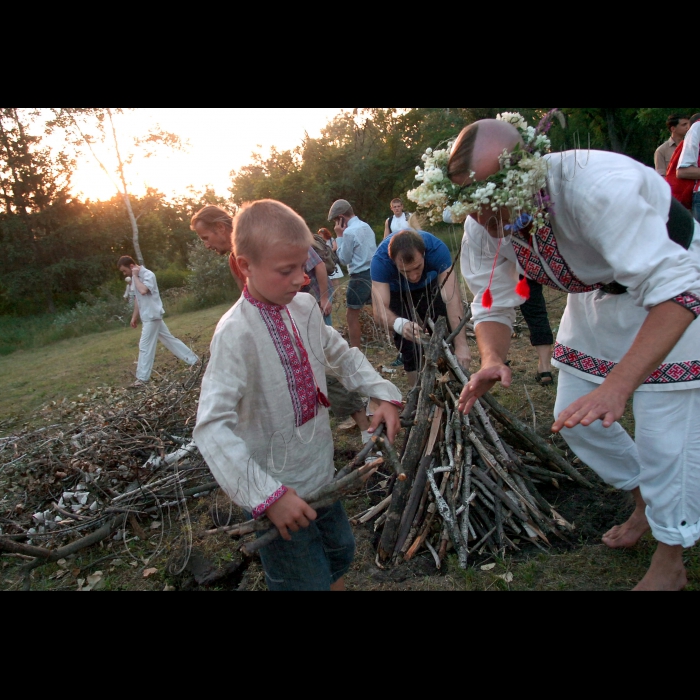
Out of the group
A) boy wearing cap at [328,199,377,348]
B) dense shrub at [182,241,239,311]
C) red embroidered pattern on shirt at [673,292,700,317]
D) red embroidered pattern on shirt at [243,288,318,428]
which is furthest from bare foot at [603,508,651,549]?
dense shrub at [182,241,239,311]

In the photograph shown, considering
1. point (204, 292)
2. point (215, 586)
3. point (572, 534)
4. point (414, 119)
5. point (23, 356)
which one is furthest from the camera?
point (204, 292)

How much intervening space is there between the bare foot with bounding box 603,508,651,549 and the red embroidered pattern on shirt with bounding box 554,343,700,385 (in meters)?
0.84

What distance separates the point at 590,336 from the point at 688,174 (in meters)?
3.83

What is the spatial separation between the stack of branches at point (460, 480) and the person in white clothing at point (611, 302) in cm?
53

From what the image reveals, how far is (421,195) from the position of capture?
198 cm

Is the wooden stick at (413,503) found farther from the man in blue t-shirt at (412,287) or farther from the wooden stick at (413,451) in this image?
the man in blue t-shirt at (412,287)

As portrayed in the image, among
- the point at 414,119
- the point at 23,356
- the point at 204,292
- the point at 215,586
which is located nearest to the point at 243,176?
the point at 204,292

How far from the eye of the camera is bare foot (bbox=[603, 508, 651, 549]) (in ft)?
8.18

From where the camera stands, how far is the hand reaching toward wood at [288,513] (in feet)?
5.03

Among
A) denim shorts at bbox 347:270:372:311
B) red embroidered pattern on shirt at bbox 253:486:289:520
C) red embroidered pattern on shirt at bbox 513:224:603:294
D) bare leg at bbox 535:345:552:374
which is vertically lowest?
bare leg at bbox 535:345:552:374

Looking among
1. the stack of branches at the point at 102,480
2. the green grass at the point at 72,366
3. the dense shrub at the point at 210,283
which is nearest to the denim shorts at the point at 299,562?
the stack of branches at the point at 102,480

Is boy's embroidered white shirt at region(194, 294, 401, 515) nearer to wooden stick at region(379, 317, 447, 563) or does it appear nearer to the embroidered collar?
the embroidered collar

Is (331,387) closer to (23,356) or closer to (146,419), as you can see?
(146,419)

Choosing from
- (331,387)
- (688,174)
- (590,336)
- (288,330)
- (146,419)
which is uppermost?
(688,174)
